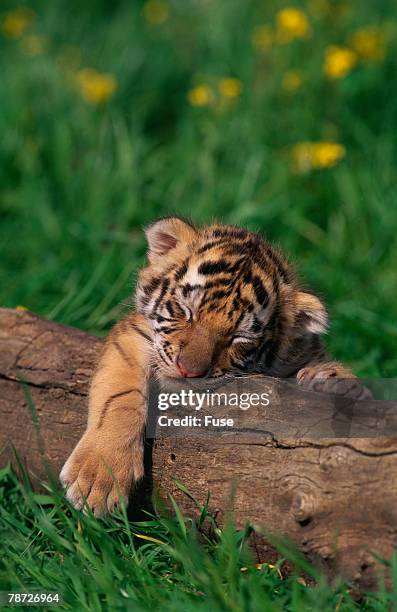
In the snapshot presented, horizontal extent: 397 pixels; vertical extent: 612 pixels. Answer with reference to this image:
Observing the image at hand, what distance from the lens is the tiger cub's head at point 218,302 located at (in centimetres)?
359

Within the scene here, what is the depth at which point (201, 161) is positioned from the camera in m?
7.18

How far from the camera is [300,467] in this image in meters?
3.12

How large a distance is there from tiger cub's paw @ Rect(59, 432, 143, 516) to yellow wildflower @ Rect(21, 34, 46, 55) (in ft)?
19.1

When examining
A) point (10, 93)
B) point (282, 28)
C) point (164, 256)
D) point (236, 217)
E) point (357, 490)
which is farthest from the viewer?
point (282, 28)

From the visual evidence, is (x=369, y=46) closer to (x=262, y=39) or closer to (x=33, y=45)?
(x=262, y=39)

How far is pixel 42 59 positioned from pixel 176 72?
4.12 ft

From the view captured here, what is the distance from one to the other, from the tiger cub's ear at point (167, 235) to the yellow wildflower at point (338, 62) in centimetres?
362

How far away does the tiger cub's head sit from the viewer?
3.59 meters

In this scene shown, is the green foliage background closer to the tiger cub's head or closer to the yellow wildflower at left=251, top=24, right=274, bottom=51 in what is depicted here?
the yellow wildflower at left=251, top=24, right=274, bottom=51

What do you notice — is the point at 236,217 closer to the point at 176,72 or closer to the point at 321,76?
the point at 321,76

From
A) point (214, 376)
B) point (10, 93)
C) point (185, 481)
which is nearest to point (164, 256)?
point (214, 376)

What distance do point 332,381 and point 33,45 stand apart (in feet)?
19.8

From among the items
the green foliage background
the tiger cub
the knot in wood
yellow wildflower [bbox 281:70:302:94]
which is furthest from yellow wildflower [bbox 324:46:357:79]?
the knot in wood

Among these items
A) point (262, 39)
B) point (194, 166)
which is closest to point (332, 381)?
point (194, 166)
